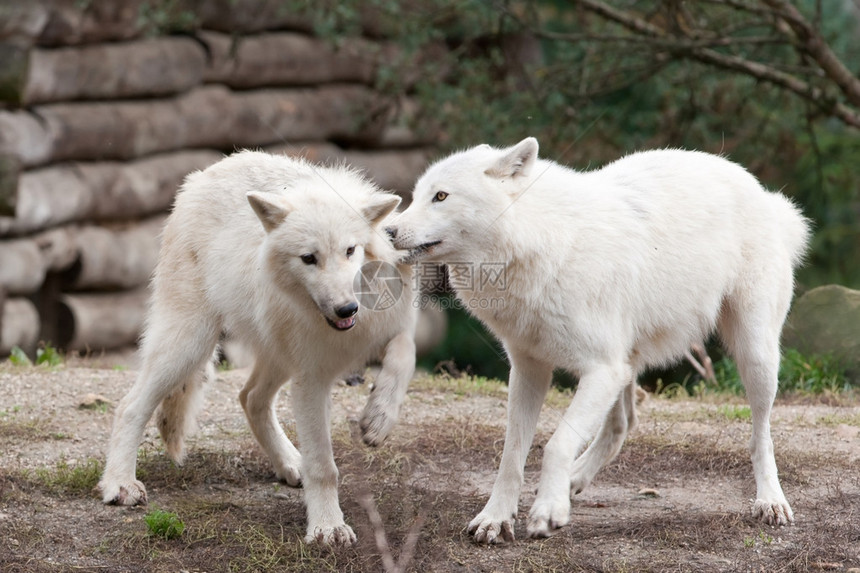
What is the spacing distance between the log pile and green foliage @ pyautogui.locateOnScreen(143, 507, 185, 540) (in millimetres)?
4131

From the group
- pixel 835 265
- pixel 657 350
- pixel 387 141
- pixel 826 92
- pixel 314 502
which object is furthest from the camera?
pixel 835 265

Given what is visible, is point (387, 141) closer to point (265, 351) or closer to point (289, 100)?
point (289, 100)

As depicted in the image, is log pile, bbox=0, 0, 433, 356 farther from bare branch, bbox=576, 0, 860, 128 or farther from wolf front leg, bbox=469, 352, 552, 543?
wolf front leg, bbox=469, 352, 552, 543

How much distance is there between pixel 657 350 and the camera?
4.79m

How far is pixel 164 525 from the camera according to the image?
4285 millimetres

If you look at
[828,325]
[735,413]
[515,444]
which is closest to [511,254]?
[515,444]

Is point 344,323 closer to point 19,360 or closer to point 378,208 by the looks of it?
point 378,208


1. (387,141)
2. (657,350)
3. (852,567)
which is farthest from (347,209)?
(387,141)

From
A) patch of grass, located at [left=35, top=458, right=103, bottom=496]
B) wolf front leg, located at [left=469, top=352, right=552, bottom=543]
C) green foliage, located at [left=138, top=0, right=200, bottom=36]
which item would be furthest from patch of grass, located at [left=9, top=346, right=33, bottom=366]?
wolf front leg, located at [left=469, top=352, right=552, bottom=543]

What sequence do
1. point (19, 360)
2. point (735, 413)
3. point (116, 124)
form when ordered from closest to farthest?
point (735, 413)
point (19, 360)
point (116, 124)

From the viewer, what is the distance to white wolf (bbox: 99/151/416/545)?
→ 13.8 feet

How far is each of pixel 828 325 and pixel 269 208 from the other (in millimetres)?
5033

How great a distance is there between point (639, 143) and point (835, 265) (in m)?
5.11

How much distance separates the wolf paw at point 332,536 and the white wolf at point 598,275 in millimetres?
552
